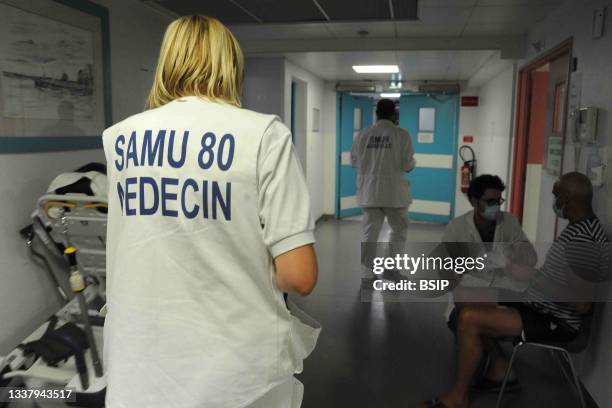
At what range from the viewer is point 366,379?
277 centimetres

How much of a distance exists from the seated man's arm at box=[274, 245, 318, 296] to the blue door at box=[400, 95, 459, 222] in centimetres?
723

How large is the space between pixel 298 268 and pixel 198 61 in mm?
511

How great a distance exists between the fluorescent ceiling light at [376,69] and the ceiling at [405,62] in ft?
0.30

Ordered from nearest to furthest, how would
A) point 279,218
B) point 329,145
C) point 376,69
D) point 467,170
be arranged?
point 279,218, point 376,69, point 467,170, point 329,145

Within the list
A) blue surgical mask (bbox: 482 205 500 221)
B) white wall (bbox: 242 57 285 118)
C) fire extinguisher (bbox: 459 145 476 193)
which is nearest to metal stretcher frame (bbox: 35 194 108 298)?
blue surgical mask (bbox: 482 205 500 221)

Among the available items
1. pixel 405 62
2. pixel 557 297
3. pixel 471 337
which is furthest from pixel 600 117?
pixel 405 62

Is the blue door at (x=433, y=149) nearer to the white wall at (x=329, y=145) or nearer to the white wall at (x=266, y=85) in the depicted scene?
the white wall at (x=329, y=145)

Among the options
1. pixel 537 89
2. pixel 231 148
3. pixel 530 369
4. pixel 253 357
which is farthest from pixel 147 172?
pixel 537 89

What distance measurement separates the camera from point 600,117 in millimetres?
2525

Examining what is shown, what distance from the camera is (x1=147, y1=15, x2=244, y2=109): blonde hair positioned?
41.7 inches

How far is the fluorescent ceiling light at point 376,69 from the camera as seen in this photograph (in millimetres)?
6148

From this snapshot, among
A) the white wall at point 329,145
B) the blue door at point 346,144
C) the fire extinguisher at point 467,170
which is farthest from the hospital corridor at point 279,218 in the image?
the blue door at point 346,144

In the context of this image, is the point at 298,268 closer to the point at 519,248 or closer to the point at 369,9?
the point at 519,248

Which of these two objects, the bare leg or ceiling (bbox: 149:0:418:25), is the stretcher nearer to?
the bare leg
